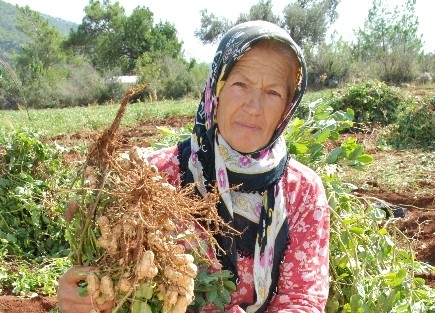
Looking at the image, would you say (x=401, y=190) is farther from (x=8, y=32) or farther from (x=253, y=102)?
(x=8, y=32)

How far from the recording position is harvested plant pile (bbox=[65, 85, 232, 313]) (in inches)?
46.9

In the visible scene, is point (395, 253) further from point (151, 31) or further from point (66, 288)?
point (151, 31)

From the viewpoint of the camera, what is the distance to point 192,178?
69.1 inches

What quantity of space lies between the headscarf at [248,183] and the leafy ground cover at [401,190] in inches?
40.6

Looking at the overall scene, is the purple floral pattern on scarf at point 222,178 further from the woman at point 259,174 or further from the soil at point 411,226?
the soil at point 411,226

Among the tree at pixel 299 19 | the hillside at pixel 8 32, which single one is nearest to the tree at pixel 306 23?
the tree at pixel 299 19

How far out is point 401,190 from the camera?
5.75 metres

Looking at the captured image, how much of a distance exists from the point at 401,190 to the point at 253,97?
14.7 feet

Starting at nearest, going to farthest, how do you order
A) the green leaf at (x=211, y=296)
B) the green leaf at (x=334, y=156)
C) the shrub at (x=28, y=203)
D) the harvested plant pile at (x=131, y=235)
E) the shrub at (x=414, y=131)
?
the harvested plant pile at (x=131, y=235), the green leaf at (x=211, y=296), the green leaf at (x=334, y=156), the shrub at (x=28, y=203), the shrub at (x=414, y=131)

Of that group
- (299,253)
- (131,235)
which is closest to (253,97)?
(299,253)

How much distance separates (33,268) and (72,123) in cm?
968

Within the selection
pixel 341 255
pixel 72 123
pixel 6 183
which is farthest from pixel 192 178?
pixel 72 123

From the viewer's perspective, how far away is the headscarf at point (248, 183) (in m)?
1.73

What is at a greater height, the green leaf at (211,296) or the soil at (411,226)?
the green leaf at (211,296)
